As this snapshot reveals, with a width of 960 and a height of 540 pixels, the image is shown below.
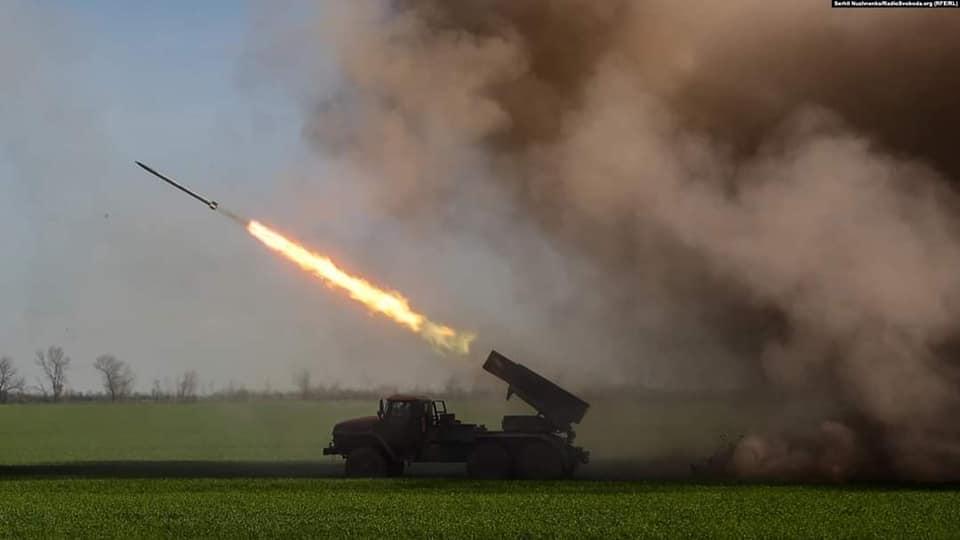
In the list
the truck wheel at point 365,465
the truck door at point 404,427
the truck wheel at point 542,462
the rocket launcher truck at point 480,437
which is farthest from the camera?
the truck door at point 404,427

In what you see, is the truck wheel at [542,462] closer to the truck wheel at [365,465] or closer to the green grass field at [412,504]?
the green grass field at [412,504]

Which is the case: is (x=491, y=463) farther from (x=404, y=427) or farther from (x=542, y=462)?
(x=404, y=427)

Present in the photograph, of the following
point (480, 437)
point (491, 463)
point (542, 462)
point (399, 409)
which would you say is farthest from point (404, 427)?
point (542, 462)

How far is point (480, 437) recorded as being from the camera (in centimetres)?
3075

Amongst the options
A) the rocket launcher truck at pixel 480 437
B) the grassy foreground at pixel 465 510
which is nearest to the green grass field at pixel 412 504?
the grassy foreground at pixel 465 510

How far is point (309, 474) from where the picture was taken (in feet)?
107

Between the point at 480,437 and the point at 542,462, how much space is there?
67.6 inches

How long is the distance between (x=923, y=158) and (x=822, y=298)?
4.48m

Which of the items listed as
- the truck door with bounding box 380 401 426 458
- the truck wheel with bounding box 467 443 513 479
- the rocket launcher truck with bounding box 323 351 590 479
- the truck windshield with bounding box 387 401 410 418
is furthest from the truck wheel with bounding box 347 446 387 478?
the truck wheel with bounding box 467 443 513 479

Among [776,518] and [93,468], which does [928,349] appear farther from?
[93,468]

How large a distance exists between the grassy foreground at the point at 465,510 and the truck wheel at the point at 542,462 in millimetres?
1520

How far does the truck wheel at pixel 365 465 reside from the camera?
3077 centimetres

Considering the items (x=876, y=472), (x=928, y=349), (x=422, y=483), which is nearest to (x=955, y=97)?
(x=928, y=349)

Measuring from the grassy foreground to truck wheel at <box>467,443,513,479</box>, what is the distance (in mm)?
1336
